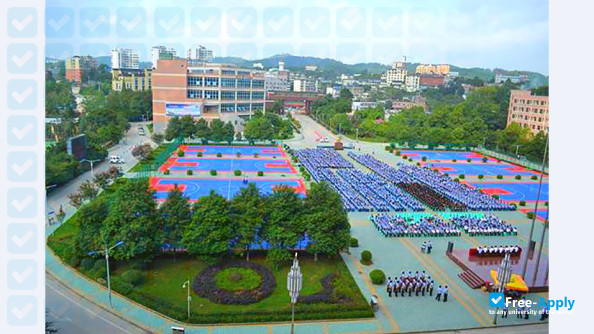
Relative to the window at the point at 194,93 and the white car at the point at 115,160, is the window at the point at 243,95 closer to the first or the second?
the window at the point at 194,93

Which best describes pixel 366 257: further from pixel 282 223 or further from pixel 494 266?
pixel 494 266

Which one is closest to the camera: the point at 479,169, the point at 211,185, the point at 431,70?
the point at 211,185

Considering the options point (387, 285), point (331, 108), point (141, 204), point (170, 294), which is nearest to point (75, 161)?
point (141, 204)

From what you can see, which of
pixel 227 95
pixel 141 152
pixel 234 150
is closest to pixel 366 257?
pixel 141 152

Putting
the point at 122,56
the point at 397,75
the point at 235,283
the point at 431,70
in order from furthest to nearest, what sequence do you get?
the point at 397,75 < the point at 431,70 < the point at 122,56 < the point at 235,283

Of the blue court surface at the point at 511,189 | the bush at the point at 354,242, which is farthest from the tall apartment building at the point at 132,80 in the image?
the bush at the point at 354,242

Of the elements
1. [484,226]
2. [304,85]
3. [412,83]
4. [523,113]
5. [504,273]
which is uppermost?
[412,83]

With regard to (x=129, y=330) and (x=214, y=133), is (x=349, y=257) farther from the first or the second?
(x=214, y=133)
